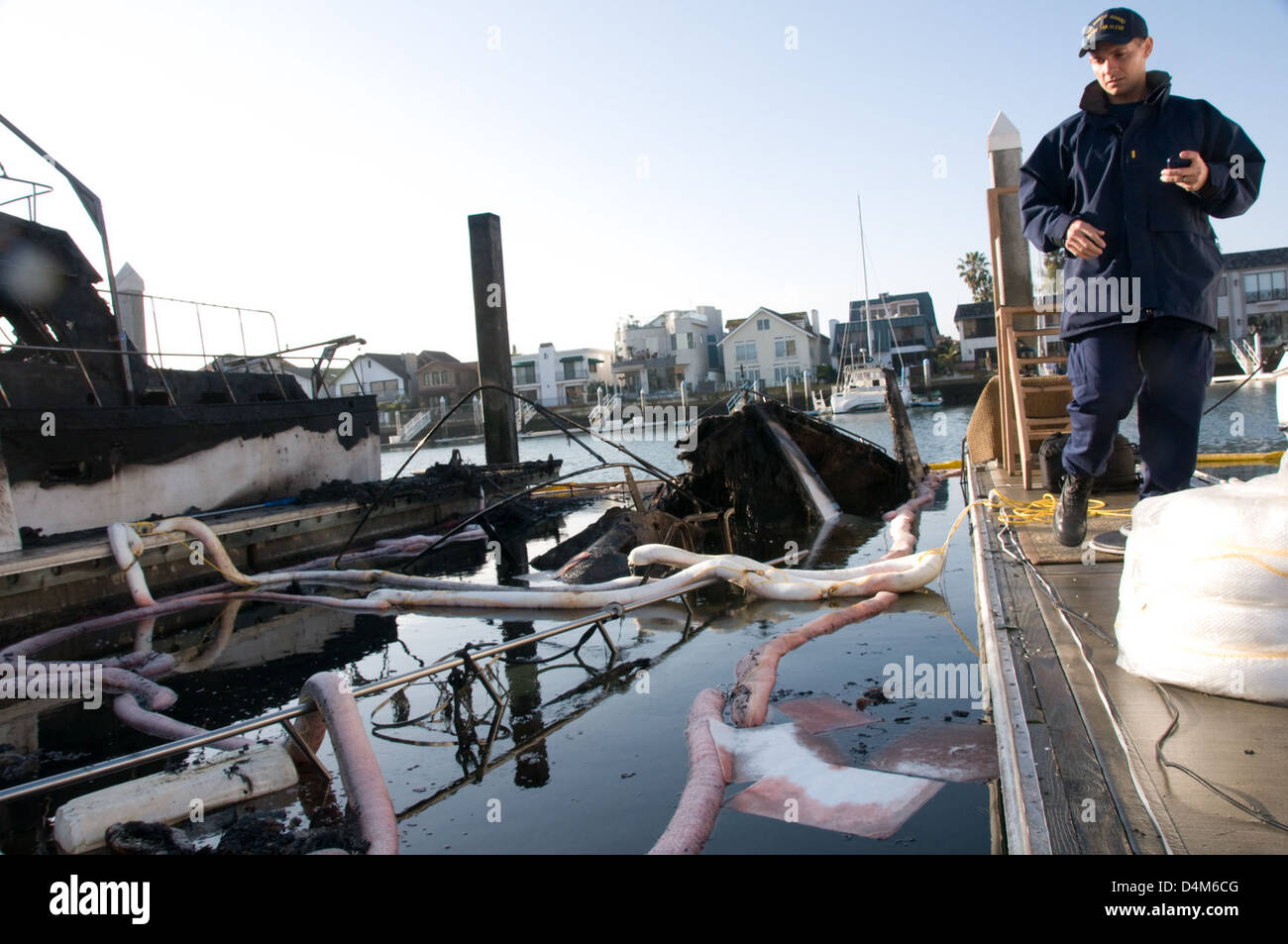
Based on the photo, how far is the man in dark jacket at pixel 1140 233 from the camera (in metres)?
3.28

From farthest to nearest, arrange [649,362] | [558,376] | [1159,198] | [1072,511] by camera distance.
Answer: [558,376]
[649,362]
[1072,511]
[1159,198]

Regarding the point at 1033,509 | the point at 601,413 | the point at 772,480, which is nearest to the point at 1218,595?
the point at 1033,509

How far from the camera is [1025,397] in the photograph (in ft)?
21.9

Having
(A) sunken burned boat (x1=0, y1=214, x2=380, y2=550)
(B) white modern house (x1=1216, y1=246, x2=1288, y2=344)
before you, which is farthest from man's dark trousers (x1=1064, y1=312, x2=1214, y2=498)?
(B) white modern house (x1=1216, y1=246, x2=1288, y2=344)

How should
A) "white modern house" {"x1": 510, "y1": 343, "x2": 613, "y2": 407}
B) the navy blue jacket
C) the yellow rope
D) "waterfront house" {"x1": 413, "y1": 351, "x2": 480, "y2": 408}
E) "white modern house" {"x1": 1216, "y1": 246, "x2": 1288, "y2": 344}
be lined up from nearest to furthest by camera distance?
the navy blue jacket
the yellow rope
"white modern house" {"x1": 1216, "y1": 246, "x2": 1288, "y2": 344}
"waterfront house" {"x1": 413, "y1": 351, "x2": 480, "y2": 408}
"white modern house" {"x1": 510, "y1": 343, "x2": 613, "y2": 407}

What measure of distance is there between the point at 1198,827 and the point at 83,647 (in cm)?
755

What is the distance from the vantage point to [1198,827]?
1.73m

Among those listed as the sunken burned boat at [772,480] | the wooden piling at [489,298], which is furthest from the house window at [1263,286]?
the wooden piling at [489,298]

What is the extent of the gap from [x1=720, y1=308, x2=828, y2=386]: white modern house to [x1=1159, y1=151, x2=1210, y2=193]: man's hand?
2554 inches

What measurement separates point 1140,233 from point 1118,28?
777 mm

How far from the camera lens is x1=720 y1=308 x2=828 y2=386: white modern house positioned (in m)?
68.4

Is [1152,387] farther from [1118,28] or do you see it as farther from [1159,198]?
[1118,28]

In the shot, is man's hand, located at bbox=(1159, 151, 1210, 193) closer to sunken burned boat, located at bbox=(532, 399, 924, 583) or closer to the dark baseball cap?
the dark baseball cap
